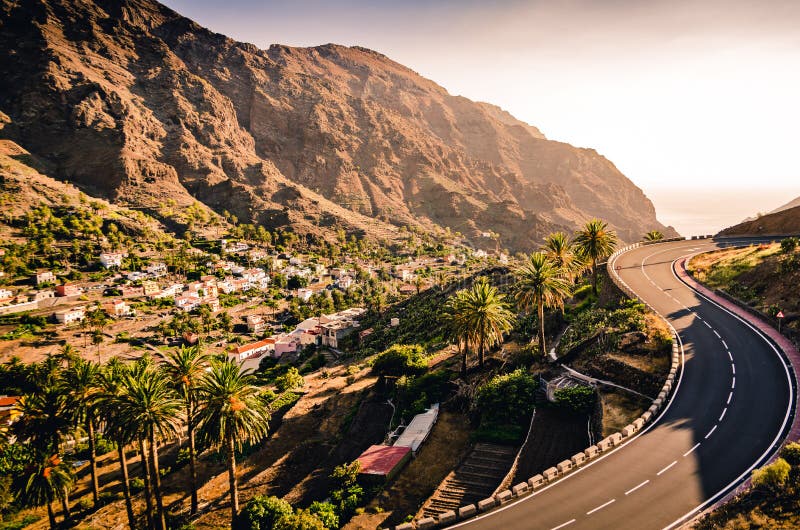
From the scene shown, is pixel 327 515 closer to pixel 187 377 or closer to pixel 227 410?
pixel 227 410

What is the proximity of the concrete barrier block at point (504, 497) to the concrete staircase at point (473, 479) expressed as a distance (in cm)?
497

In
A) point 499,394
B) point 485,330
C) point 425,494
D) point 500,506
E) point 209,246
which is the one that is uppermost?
point 209,246

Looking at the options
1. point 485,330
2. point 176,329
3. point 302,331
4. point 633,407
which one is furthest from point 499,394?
point 176,329

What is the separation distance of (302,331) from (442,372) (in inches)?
3037

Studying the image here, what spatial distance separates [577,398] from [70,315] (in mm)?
138208

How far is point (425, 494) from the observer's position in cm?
3006

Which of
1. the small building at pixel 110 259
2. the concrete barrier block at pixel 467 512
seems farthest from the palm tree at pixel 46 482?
the small building at pixel 110 259

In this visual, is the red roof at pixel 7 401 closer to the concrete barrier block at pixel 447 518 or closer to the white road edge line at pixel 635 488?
the concrete barrier block at pixel 447 518

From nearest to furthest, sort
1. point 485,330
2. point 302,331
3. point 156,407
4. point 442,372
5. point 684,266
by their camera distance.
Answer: point 156,407 → point 485,330 → point 442,372 → point 684,266 → point 302,331

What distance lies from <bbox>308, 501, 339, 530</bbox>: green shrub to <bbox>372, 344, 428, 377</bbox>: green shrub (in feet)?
71.3

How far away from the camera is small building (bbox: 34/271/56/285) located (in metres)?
138

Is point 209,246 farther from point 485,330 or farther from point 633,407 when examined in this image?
point 633,407

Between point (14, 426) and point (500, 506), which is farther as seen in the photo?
point (14, 426)

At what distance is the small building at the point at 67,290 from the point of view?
131 meters
